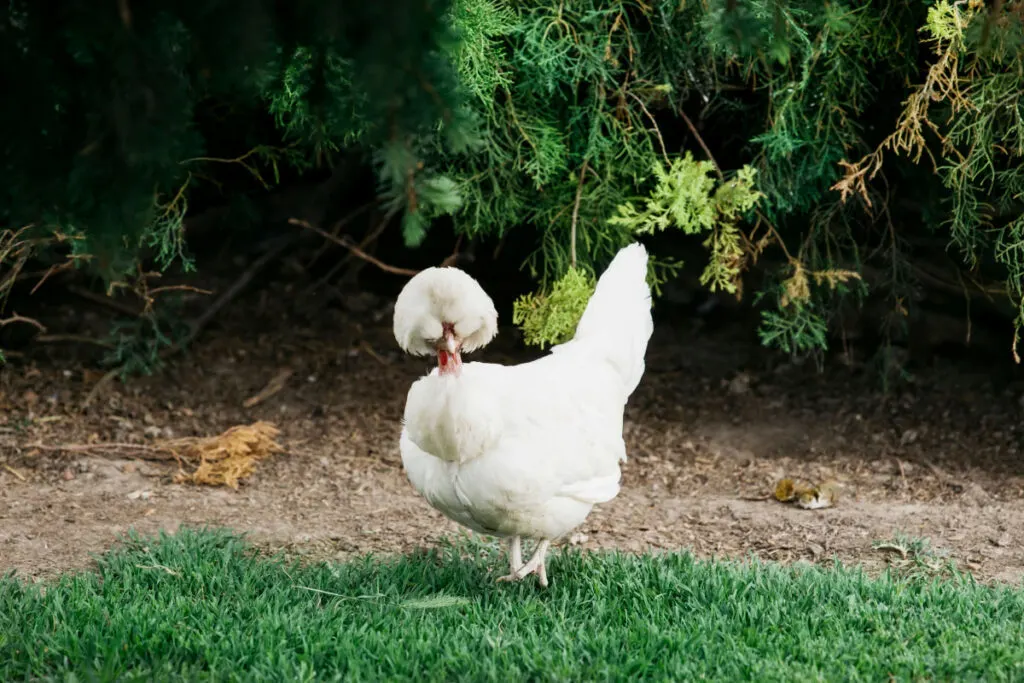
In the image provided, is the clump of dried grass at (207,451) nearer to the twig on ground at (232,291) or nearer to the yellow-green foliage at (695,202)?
the twig on ground at (232,291)

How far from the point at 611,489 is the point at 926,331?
10.6 ft

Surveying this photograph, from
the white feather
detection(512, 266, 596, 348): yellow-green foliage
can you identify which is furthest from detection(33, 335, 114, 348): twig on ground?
the white feather

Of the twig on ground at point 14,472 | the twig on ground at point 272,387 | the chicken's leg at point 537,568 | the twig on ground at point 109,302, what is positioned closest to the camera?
the chicken's leg at point 537,568

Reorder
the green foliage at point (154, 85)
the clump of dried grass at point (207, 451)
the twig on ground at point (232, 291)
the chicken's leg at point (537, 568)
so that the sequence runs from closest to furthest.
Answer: the green foliage at point (154, 85), the chicken's leg at point (537, 568), the clump of dried grass at point (207, 451), the twig on ground at point (232, 291)

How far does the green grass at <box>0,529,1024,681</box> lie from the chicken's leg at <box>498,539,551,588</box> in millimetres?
50

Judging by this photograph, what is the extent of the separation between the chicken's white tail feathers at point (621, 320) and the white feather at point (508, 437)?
12cm

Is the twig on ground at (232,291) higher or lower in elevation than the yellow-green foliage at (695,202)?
lower

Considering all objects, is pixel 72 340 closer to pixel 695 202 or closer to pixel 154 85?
pixel 695 202

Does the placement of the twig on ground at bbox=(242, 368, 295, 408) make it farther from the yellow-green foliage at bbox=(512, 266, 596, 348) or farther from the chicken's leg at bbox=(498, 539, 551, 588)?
the chicken's leg at bbox=(498, 539, 551, 588)

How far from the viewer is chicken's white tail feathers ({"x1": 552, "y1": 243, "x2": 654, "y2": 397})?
3920 millimetres

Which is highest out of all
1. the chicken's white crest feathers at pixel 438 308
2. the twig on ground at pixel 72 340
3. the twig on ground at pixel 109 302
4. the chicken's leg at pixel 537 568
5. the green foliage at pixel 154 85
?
the green foliage at pixel 154 85

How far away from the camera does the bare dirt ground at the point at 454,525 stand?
425 cm

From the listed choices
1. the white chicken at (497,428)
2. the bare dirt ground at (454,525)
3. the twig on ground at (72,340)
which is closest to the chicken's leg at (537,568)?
the white chicken at (497,428)

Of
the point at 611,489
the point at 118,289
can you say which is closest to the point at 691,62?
the point at 611,489
